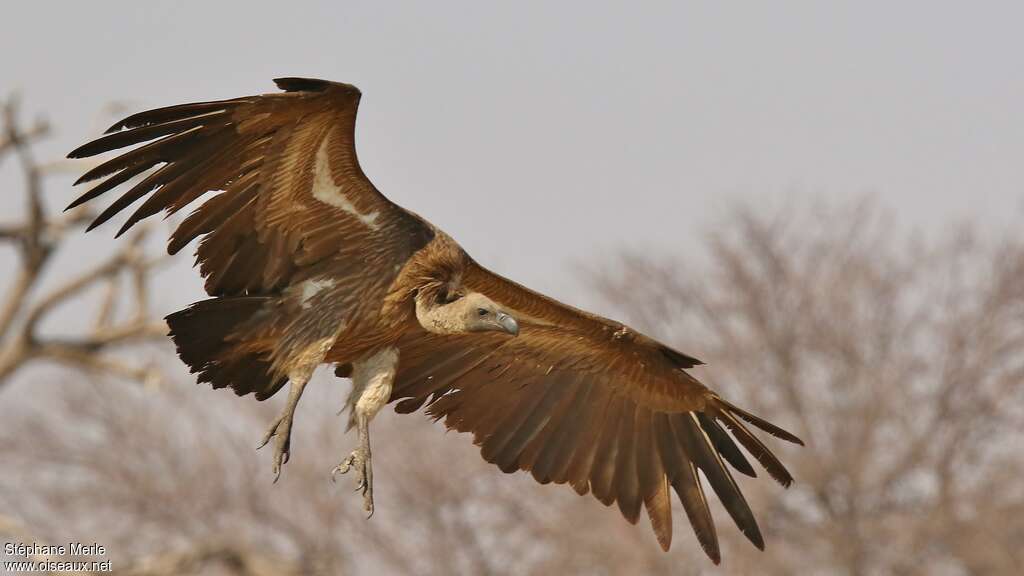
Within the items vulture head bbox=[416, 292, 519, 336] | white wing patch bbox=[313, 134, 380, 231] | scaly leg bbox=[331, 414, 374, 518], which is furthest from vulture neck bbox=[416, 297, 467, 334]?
scaly leg bbox=[331, 414, 374, 518]

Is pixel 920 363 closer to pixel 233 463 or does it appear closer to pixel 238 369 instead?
pixel 233 463

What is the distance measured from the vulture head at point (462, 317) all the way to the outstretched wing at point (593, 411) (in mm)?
826

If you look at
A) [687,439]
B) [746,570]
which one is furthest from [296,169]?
[746,570]

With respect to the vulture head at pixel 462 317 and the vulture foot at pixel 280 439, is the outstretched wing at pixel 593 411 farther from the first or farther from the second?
the vulture foot at pixel 280 439

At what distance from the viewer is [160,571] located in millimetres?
15148

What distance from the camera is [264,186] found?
279 inches

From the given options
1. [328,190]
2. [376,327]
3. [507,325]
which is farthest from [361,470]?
[328,190]

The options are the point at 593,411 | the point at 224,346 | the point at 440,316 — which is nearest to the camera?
the point at 224,346

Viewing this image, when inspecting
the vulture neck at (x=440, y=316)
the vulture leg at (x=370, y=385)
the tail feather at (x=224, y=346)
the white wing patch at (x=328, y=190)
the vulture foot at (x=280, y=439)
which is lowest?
the vulture foot at (x=280, y=439)

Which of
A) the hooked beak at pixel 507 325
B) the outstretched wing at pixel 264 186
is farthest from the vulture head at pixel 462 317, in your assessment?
the outstretched wing at pixel 264 186

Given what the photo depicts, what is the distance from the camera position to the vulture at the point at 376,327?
22.3 feet

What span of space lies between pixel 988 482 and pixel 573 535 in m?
6.73

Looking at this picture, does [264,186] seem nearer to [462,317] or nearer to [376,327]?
[376,327]

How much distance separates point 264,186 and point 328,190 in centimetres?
29
